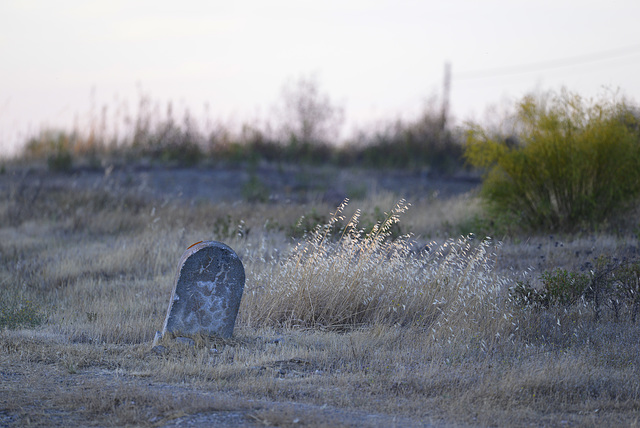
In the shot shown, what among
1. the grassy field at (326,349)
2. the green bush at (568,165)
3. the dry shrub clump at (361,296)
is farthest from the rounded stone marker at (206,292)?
the green bush at (568,165)

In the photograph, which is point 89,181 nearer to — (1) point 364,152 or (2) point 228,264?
(1) point 364,152

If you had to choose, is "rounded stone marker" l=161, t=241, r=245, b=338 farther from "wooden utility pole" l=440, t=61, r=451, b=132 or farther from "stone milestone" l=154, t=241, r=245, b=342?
"wooden utility pole" l=440, t=61, r=451, b=132

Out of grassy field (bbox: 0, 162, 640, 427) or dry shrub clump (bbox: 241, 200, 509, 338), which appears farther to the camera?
dry shrub clump (bbox: 241, 200, 509, 338)

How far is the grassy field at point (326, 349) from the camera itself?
437cm

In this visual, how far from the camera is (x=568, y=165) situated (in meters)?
12.1

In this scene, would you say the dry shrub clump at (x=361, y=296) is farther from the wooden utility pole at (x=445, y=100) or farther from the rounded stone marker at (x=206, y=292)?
the wooden utility pole at (x=445, y=100)

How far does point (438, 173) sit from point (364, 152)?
291 cm

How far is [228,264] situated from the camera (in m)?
6.05

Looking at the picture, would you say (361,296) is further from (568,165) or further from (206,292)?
(568,165)

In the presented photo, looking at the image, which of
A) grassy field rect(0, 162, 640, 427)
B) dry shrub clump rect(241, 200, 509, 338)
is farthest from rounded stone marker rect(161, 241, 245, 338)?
dry shrub clump rect(241, 200, 509, 338)

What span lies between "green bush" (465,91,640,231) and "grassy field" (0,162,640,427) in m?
1.87

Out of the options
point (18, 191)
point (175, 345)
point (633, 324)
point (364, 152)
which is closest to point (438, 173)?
point (364, 152)

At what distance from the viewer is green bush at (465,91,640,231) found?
1198 centimetres

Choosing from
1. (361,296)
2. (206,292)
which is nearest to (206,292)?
(206,292)
